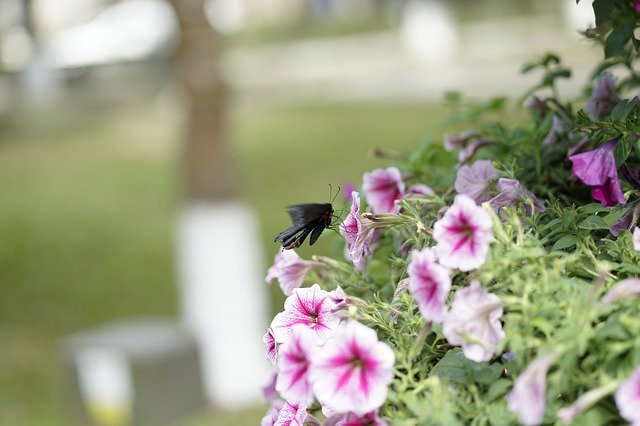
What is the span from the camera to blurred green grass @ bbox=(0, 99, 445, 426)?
21.9ft

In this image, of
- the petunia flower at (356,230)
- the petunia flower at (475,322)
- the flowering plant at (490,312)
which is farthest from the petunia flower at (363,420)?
the petunia flower at (356,230)

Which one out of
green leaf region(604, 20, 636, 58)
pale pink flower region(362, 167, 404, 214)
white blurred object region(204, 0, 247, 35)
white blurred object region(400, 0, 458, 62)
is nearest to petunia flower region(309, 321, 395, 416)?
pale pink flower region(362, 167, 404, 214)

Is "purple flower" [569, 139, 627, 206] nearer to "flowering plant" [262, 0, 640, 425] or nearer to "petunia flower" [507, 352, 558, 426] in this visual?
"flowering plant" [262, 0, 640, 425]

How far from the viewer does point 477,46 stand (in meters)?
20.5

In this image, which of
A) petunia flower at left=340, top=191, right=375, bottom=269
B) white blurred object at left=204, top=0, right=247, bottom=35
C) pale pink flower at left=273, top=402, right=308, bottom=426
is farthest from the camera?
white blurred object at left=204, top=0, right=247, bottom=35

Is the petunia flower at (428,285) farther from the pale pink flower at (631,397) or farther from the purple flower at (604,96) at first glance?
the purple flower at (604,96)

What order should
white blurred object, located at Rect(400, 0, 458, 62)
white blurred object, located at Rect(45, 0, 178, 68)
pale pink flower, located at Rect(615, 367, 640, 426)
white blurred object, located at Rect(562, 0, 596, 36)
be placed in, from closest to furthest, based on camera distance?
pale pink flower, located at Rect(615, 367, 640, 426), white blurred object, located at Rect(562, 0, 596, 36), white blurred object, located at Rect(45, 0, 178, 68), white blurred object, located at Rect(400, 0, 458, 62)

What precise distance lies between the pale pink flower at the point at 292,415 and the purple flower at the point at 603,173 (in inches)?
18.2

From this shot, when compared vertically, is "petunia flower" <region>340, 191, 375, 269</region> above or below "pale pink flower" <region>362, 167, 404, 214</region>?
above

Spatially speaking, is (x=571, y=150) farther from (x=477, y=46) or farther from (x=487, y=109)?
(x=477, y=46)

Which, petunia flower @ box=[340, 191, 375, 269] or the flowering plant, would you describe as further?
petunia flower @ box=[340, 191, 375, 269]

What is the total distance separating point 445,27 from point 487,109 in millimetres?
19637

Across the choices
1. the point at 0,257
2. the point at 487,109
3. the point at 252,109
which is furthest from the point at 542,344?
the point at 252,109

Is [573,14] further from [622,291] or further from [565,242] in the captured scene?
[622,291]
